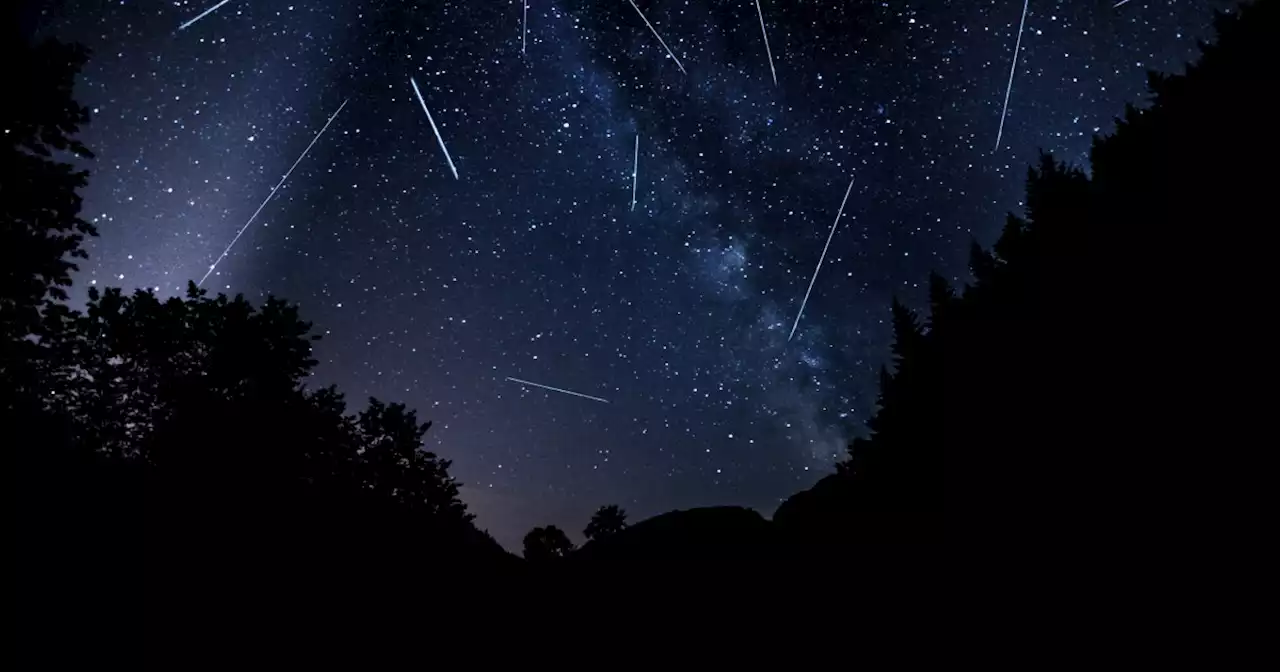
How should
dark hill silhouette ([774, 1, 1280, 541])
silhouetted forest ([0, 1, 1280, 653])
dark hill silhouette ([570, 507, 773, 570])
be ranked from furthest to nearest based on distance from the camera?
dark hill silhouette ([570, 507, 773, 570]), dark hill silhouette ([774, 1, 1280, 541]), silhouetted forest ([0, 1, 1280, 653])

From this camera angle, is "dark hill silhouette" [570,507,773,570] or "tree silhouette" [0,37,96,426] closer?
"tree silhouette" [0,37,96,426]

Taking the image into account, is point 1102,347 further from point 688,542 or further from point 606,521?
point 606,521

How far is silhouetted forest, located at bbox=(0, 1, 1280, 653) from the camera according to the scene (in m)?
8.04

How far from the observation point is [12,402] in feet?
28.5

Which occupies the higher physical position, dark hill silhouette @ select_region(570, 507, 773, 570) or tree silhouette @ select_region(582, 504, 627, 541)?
tree silhouette @ select_region(582, 504, 627, 541)

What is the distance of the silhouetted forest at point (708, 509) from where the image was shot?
804cm

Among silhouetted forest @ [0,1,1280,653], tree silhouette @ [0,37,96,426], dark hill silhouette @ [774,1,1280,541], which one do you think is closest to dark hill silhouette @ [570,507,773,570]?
silhouetted forest @ [0,1,1280,653]

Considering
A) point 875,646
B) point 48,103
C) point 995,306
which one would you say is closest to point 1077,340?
point 995,306

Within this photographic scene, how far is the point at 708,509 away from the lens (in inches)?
834

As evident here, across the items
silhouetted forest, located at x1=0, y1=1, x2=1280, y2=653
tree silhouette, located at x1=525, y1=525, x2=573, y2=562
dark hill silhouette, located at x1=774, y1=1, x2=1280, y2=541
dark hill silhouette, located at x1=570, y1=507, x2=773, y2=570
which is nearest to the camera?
silhouetted forest, located at x1=0, y1=1, x2=1280, y2=653

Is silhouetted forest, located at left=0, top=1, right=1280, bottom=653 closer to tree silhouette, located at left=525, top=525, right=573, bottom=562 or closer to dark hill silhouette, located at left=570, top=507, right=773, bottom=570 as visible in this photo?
dark hill silhouette, located at left=570, top=507, right=773, bottom=570

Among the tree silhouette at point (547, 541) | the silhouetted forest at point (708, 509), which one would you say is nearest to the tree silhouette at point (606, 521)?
Answer: the tree silhouette at point (547, 541)

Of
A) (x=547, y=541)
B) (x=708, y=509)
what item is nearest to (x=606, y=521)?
(x=547, y=541)

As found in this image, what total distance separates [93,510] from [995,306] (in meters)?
25.9
